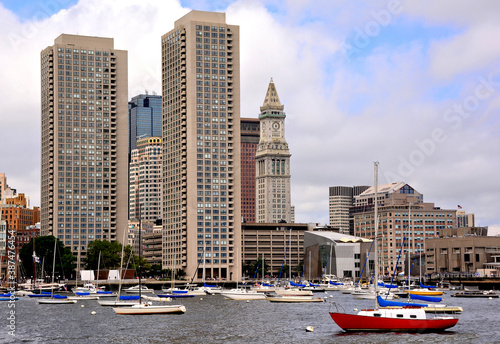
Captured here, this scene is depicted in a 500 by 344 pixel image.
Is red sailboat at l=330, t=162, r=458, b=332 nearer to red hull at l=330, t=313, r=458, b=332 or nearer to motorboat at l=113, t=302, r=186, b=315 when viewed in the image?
red hull at l=330, t=313, r=458, b=332

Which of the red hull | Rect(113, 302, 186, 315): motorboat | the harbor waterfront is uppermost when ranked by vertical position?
the red hull

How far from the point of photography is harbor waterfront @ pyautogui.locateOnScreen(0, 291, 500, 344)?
10838 cm

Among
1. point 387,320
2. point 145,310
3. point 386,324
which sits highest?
point 387,320

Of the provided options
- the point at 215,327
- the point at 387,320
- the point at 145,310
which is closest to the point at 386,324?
the point at 387,320

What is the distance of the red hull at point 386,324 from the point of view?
347 feet

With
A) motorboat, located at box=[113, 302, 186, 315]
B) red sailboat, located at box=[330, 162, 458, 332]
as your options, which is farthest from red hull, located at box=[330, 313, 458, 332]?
motorboat, located at box=[113, 302, 186, 315]

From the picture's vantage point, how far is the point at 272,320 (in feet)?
459

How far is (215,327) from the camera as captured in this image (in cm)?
12775

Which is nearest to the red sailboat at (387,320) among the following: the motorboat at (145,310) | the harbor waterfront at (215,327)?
the harbor waterfront at (215,327)

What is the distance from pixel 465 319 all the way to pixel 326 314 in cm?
2674

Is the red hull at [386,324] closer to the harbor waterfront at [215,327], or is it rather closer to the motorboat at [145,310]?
the harbor waterfront at [215,327]

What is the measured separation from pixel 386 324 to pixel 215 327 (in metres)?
32.7

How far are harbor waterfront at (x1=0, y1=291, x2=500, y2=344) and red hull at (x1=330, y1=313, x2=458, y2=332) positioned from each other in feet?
3.44

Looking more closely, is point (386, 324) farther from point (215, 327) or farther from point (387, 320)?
point (215, 327)
